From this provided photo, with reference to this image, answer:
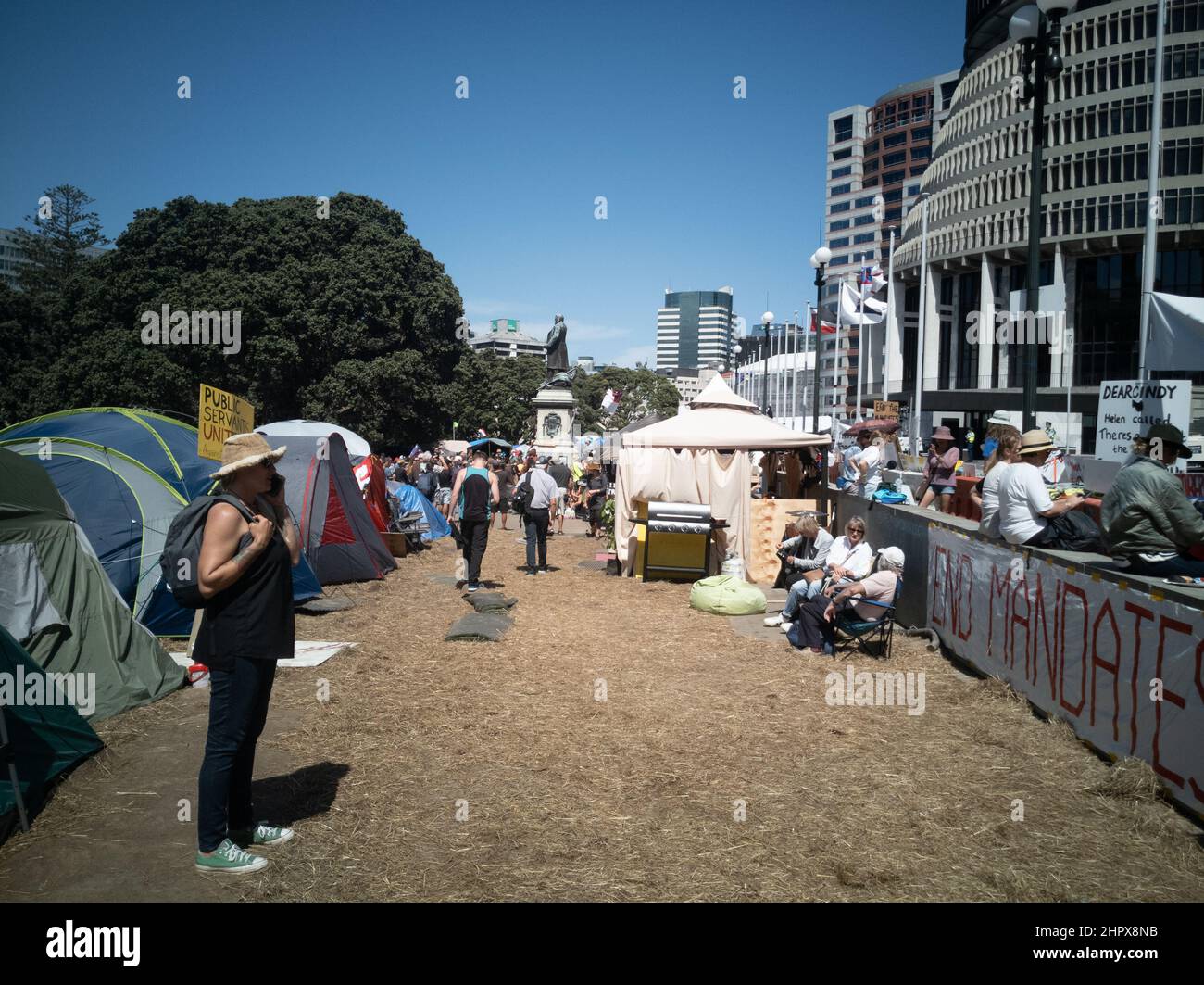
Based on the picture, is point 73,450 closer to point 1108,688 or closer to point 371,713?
point 371,713

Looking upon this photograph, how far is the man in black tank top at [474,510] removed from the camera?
461 inches

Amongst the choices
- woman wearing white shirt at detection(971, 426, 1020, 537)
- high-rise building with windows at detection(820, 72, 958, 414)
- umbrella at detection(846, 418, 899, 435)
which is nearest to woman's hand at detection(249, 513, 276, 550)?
woman wearing white shirt at detection(971, 426, 1020, 537)

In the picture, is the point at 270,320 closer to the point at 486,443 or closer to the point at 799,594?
the point at 486,443

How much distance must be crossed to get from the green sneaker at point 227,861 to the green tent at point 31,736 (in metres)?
1.17

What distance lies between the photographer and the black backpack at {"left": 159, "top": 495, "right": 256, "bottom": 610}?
3.75 metres

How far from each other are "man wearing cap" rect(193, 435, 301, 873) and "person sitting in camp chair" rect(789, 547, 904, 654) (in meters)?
5.79

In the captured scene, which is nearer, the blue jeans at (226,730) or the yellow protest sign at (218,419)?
the blue jeans at (226,730)

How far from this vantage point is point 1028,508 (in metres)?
6.91

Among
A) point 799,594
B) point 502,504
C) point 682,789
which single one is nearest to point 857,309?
point 502,504

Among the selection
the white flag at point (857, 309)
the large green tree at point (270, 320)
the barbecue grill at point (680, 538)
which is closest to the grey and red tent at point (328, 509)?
the barbecue grill at point (680, 538)

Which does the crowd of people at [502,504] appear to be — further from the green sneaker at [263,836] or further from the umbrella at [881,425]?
the green sneaker at [263,836]

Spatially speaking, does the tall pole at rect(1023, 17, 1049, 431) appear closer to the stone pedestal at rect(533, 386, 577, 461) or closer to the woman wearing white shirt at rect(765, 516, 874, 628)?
the woman wearing white shirt at rect(765, 516, 874, 628)

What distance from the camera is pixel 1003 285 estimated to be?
56.2 meters

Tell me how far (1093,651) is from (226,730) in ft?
16.8
